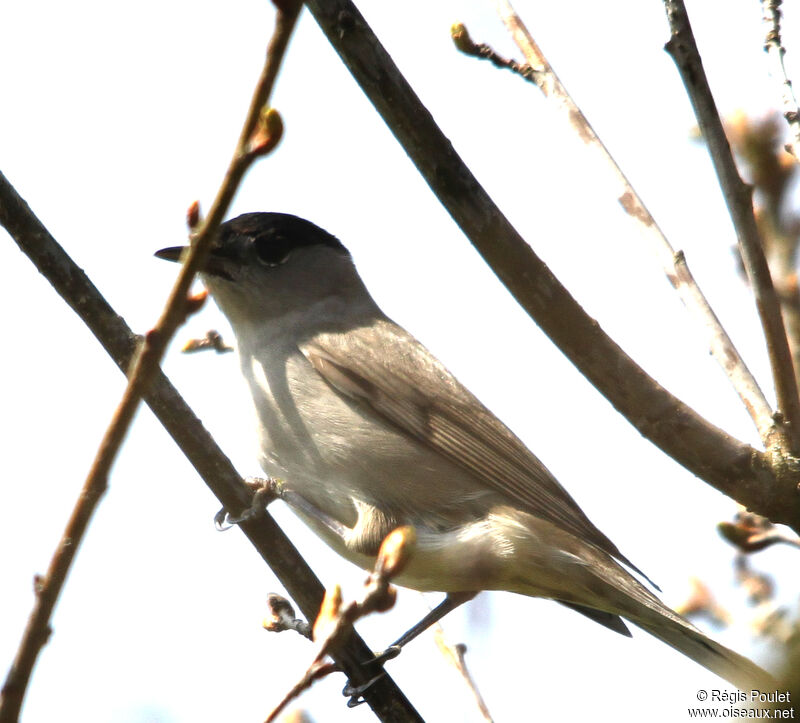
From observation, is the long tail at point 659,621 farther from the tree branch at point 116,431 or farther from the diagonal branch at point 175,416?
the tree branch at point 116,431

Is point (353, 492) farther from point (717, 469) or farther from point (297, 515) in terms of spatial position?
point (717, 469)

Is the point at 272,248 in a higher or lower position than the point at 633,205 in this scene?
higher

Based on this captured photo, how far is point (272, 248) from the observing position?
523cm

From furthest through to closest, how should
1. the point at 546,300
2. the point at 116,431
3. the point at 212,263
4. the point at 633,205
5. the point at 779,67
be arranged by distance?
the point at 212,263
the point at 633,205
the point at 779,67
the point at 546,300
the point at 116,431

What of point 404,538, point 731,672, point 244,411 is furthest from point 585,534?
point 404,538

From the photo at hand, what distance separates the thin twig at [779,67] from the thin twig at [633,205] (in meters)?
0.56

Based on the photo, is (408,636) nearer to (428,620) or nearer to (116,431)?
(428,620)

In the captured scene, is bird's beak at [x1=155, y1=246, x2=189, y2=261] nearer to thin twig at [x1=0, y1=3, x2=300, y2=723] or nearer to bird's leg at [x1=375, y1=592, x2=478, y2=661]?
bird's leg at [x1=375, y1=592, x2=478, y2=661]

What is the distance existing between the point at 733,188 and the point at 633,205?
2.71 ft

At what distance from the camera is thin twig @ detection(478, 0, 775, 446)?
348 cm

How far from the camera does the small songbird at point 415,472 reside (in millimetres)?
4145

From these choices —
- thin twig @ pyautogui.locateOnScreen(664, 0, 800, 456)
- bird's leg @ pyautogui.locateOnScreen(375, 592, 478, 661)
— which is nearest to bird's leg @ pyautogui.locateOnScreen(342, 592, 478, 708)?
bird's leg @ pyautogui.locateOnScreen(375, 592, 478, 661)

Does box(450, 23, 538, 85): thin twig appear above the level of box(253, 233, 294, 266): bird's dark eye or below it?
below

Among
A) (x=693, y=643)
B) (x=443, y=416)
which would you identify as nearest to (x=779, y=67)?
(x=443, y=416)
